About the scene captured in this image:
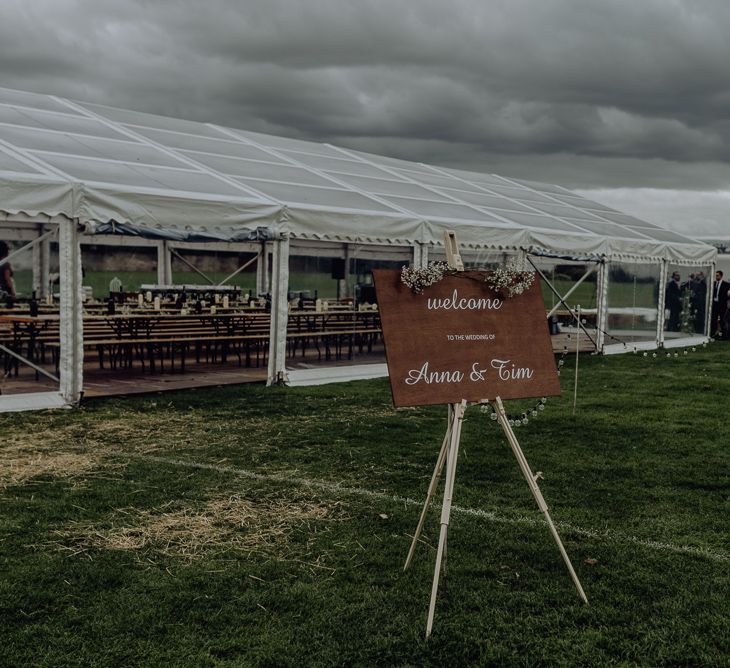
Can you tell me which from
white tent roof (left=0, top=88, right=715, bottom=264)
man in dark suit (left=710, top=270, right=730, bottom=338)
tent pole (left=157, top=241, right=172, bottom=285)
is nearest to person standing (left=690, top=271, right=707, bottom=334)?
man in dark suit (left=710, top=270, right=730, bottom=338)

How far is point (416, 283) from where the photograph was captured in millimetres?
3816

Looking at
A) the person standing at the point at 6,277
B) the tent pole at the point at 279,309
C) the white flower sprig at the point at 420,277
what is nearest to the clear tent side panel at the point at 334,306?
the tent pole at the point at 279,309

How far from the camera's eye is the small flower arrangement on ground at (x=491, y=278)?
3807 millimetres

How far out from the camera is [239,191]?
1051 centimetres

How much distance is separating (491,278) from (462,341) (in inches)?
14.3

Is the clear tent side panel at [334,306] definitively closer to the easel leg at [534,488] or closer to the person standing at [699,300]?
the easel leg at [534,488]

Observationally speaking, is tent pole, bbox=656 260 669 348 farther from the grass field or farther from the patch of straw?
the patch of straw

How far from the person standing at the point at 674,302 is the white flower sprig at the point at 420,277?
1626 centimetres

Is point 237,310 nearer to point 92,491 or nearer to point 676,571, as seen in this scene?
point 92,491

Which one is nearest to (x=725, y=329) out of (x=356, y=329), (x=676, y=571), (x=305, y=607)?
(x=356, y=329)

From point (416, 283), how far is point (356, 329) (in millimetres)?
10193

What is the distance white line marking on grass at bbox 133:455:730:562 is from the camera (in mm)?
4508

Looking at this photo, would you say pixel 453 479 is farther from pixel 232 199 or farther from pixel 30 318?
pixel 30 318

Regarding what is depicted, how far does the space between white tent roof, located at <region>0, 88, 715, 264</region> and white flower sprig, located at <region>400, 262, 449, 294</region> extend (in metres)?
5.68
